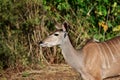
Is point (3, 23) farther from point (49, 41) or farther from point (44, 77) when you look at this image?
point (49, 41)

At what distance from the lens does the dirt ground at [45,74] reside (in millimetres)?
8367

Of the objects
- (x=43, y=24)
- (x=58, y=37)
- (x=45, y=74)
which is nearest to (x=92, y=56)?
(x=58, y=37)

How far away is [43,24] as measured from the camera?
30.5 feet

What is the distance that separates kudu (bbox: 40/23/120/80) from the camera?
21.9 feet

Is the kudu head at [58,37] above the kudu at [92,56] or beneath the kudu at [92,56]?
above

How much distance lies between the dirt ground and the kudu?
1.43 metres

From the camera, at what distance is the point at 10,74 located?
8.72 metres

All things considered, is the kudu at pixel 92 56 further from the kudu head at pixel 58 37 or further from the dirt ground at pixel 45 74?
→ the dirt ground at pixel 45 74

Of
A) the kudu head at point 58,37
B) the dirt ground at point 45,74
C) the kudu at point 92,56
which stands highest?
the kudu head at point 58,37

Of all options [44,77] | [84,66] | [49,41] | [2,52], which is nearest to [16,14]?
[2,52]

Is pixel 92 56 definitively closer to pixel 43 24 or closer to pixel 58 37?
pixel 58 37

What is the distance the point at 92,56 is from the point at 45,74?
2.13 meters

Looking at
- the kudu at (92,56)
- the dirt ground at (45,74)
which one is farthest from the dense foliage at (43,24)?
the kudu at (92,56)

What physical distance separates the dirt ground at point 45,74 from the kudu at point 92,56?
56.2 inches
